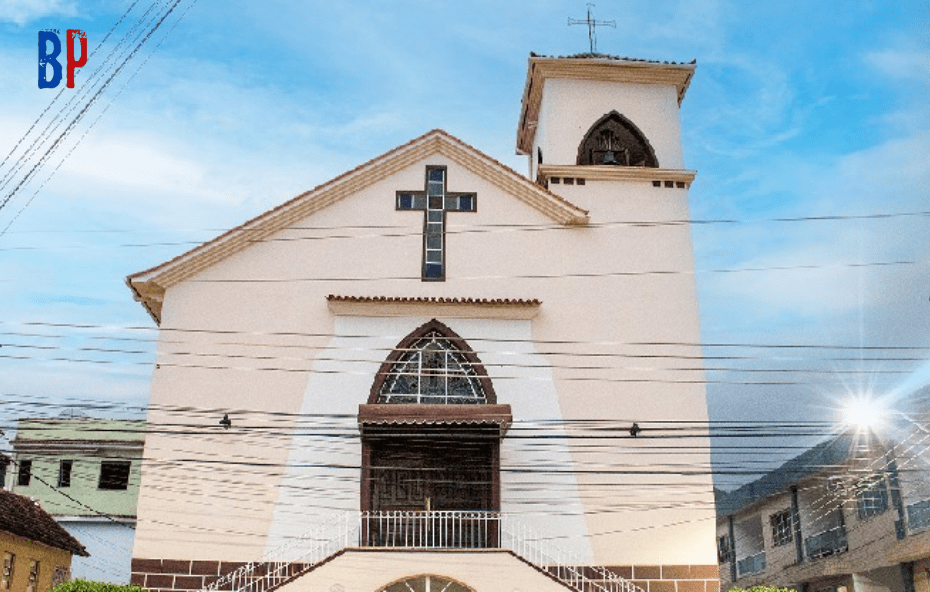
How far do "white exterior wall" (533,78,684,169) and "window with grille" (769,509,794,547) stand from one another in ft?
57.8

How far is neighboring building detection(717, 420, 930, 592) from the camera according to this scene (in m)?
27.6

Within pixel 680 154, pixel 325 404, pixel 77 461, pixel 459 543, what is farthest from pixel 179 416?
pixel 77 461

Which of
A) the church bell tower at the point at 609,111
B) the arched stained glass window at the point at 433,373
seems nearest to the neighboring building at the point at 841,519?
the church bell tower at the point at 609,111

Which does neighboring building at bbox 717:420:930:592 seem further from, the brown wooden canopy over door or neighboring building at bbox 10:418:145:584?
neighboring building at bbox 10:418:145:584

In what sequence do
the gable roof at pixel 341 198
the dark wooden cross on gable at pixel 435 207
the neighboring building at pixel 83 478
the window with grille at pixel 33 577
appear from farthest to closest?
the neighboring building at pixel 83 478
the window with grille at pixel 33 577
the dark wooden cross on gable at pixel 435 207
the gable roof at pixel 341 198

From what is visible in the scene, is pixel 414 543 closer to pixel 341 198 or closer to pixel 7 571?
pixel 341 198

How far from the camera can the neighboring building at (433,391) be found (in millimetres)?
19125

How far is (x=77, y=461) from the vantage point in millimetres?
35562

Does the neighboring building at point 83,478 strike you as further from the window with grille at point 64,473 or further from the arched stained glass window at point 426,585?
the arched stained glass window at point 426,585

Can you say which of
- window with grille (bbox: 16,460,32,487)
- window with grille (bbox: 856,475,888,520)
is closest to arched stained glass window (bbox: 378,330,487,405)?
window with grille (bbox: 856,475,888,520)

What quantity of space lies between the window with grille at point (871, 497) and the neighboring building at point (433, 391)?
38.6 feet

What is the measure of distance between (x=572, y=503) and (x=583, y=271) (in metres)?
5.37

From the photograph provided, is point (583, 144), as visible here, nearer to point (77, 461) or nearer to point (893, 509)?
point (893, 509)

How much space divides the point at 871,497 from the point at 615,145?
47.5 feet
